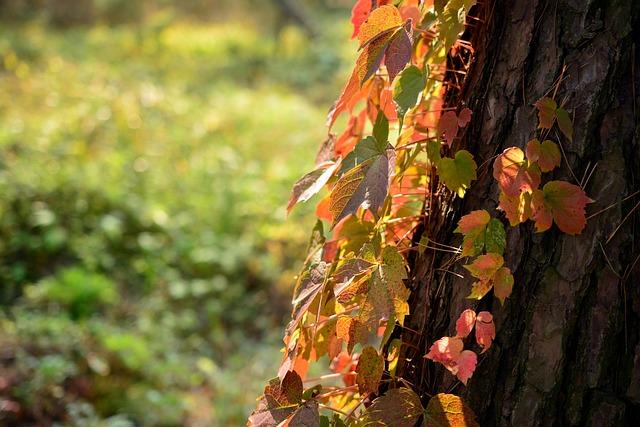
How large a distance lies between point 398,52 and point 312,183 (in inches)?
9.8

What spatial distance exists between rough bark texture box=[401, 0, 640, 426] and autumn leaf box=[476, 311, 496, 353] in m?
0.01

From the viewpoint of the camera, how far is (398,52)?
794mm

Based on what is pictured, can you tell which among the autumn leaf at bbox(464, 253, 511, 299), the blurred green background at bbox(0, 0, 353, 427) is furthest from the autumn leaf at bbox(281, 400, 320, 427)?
the blurred green background at bbox(0, 0, 353, 427)

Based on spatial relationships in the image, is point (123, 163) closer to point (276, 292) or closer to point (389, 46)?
point (276, 292)

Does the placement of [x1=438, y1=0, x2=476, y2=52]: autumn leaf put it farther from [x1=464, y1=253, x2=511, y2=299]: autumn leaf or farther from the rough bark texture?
[x1=464, y1=253, x2=511, y2=299]: autumn leaf

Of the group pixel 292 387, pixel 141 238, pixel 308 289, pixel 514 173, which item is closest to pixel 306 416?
pixel 292 387

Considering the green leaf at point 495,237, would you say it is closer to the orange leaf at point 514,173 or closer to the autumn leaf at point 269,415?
the orange leaf at point 514,173

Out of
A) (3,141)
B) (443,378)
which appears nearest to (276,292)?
(3,141)

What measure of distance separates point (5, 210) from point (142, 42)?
633 centimetres

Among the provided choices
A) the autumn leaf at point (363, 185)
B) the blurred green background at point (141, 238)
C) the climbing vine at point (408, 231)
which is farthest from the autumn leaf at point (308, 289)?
the blurred green background at point (141, 238)

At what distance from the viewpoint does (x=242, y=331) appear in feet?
13.2

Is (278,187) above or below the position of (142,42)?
below

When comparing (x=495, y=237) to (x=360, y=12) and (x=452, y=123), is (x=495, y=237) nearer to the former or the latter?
(x=452, y=123)

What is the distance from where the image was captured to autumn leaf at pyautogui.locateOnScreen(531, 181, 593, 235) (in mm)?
770
